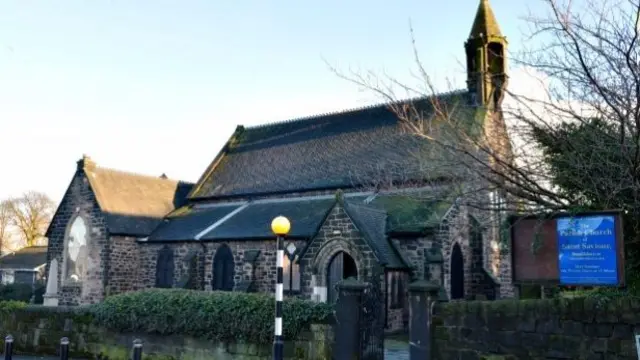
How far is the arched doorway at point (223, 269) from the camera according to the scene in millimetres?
25719

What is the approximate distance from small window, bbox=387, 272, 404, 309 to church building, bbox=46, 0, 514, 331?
0.06 metres

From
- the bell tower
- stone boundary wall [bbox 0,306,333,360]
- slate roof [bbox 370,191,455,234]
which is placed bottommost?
stone boundary wall [bbox 0,306,333,360]

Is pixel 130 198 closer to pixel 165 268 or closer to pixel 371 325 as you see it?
pixel 165 268

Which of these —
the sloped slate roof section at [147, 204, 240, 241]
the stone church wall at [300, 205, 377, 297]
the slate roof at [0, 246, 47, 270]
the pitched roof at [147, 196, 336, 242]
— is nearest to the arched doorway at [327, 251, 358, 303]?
the stone church wall at [300, 205, 377, 297]

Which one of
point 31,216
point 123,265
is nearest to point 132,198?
point 123,265

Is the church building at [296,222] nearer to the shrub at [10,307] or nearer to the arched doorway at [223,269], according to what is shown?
the arched doorway at [223,269]

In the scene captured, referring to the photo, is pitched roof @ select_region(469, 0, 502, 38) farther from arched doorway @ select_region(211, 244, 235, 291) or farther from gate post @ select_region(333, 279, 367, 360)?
gate post @ select_region(333, 279, 367, 360)

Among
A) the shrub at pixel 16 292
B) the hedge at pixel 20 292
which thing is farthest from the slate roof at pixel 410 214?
the shrub at pixel 16 292

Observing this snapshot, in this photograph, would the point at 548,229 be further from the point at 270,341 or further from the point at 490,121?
the point at 270,341

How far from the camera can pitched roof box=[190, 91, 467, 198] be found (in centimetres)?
2650

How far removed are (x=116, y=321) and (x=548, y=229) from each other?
961 cm

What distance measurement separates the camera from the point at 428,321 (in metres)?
10.6

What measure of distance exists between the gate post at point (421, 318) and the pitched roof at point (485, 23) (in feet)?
64.9

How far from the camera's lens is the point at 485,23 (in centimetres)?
2789
